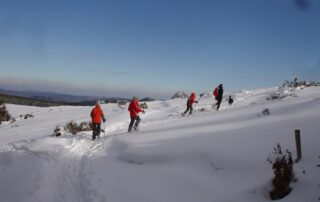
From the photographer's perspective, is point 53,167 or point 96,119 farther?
point 96,119

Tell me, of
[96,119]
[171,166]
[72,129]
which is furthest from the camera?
[72,129]

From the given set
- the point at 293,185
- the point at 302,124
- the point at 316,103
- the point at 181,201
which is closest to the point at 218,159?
the point at 181,201

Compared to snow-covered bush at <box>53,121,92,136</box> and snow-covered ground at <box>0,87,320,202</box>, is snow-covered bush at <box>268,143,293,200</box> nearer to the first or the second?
snow-covered ground at <box>0,87,320,202</box>

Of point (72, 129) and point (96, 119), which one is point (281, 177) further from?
point (72, 129)

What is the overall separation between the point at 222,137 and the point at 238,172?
3016 mm

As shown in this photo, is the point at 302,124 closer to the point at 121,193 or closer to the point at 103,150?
the point at 121,193

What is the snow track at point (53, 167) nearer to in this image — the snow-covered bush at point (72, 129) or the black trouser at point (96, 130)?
the black trouser at point (96, 130)

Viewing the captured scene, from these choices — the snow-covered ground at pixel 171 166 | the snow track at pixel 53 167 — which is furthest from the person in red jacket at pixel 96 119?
the snow-covered ground at pixel 171 166

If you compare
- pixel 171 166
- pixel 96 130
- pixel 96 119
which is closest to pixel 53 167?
pixel 171 166

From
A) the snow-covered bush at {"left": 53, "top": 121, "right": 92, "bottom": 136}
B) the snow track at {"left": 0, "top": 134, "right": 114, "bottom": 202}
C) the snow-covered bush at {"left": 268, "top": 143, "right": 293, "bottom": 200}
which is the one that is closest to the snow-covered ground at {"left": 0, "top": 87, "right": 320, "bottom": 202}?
the snow track at {"left": 0, "top": 134, "right": 114, "bottom": 202}

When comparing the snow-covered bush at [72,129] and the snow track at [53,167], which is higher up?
the snow-covered bush at [72,129]

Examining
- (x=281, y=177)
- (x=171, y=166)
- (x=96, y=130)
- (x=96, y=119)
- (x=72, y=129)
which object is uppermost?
(x=96, y=119)

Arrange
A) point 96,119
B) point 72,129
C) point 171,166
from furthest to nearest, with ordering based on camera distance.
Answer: point 72,129, point 96,119, point 171,166

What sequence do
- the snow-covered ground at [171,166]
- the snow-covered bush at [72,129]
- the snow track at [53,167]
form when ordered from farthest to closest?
1. the snow-covered bush at [72,129]
2. the snow track at [53,167]
3. the snow-covered ground at [171,166]
